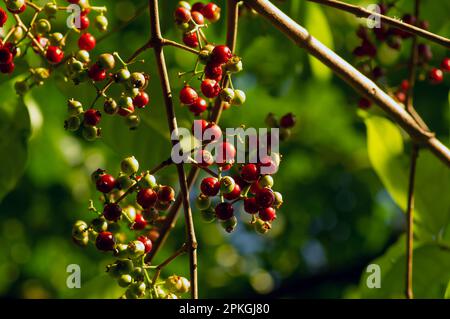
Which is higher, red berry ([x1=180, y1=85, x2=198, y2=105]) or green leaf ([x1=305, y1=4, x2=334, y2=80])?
green leaf ([x1=305, y1=4, x2=334, y2=80])

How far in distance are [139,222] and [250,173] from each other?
18.5 inches

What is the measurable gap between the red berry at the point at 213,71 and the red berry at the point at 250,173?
0.27 m

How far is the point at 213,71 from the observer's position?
196cm

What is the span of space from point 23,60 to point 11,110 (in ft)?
0.63

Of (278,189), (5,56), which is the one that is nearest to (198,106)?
(5,56)

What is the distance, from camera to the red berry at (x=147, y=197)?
1.94 metres

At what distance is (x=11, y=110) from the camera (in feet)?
8.63

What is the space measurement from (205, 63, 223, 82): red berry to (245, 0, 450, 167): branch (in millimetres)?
190

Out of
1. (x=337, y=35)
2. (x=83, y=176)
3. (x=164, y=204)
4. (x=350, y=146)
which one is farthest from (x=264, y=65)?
(x=164, y=204)

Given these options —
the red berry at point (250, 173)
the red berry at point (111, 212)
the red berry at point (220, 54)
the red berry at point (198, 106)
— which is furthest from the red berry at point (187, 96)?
the red berry at point (111, 212)

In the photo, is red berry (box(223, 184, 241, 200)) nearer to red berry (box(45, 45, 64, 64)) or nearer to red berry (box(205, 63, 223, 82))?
red berry (box(205, 63, 223, 82))

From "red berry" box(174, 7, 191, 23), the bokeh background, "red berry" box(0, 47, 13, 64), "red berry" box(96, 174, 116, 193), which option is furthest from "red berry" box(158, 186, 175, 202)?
the bokeh background

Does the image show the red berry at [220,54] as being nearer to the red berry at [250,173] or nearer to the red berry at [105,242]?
the red berry at [250,173]

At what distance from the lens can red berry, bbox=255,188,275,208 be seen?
6.43 ft
